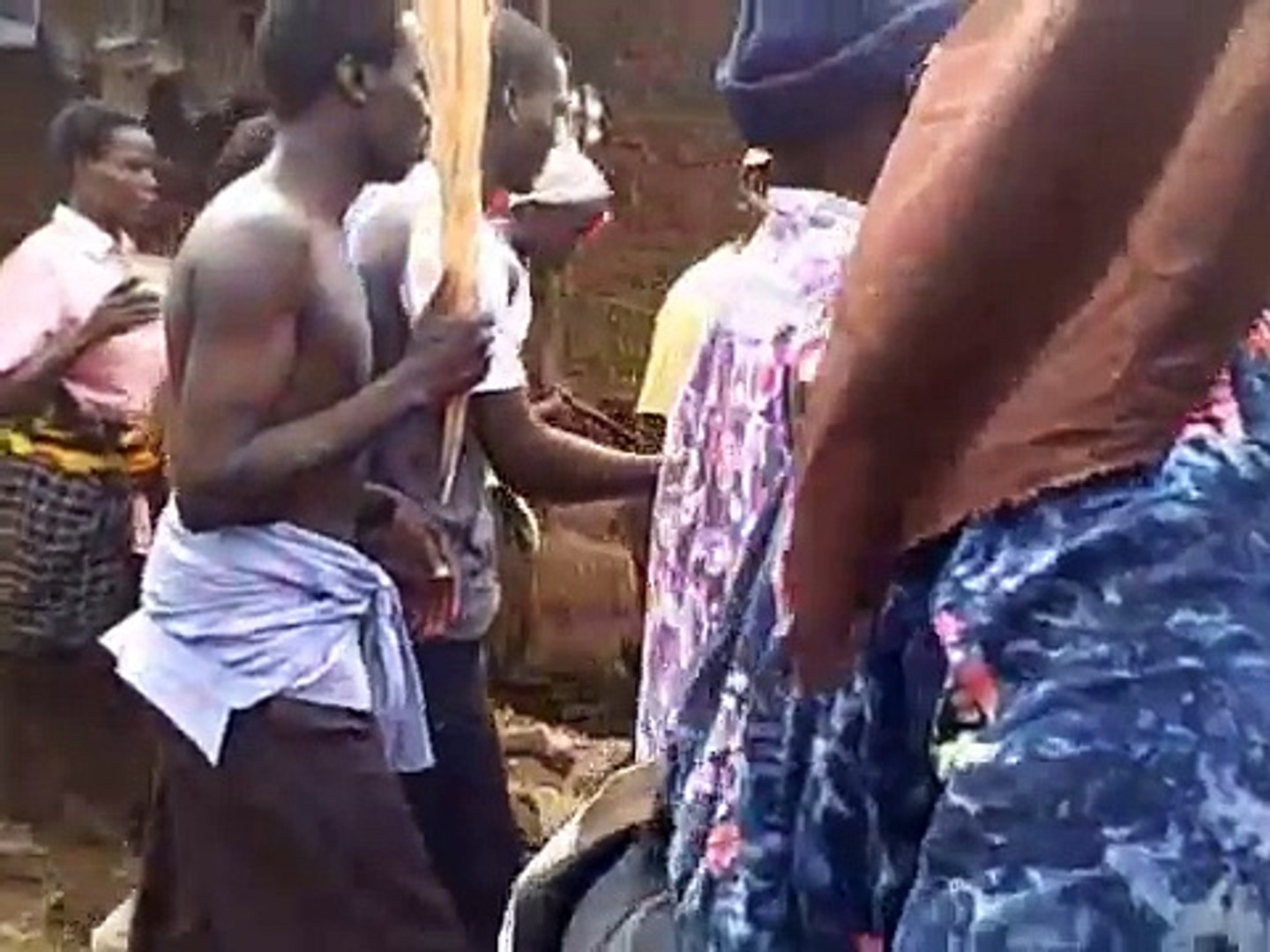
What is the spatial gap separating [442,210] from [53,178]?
3.97m

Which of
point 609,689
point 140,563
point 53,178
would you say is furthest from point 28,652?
point 53,178

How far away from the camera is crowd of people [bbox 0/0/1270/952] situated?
4.47ft

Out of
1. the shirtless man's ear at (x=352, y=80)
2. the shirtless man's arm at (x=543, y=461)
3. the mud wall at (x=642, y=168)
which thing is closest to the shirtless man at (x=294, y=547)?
the shirtless man's ear at (x=352, y=80)

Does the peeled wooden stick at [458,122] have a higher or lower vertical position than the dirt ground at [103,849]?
higher

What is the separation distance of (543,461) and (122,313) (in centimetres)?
184

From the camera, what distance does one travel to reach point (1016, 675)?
54.4 inches

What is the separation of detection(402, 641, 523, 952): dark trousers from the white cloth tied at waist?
32 cm

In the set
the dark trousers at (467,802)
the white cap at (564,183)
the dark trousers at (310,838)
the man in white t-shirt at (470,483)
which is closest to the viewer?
the dark trousers at (310,838)

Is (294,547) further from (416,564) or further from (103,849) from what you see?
(103,849)

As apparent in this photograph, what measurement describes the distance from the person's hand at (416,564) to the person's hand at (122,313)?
1.85 meters

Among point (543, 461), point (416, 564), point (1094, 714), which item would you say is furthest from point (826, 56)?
point (543, 461)

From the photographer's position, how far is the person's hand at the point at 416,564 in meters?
4.49

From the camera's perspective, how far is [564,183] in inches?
203

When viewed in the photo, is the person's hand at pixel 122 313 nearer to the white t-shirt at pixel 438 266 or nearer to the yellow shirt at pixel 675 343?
the white t-shirt at pixel 438 266
